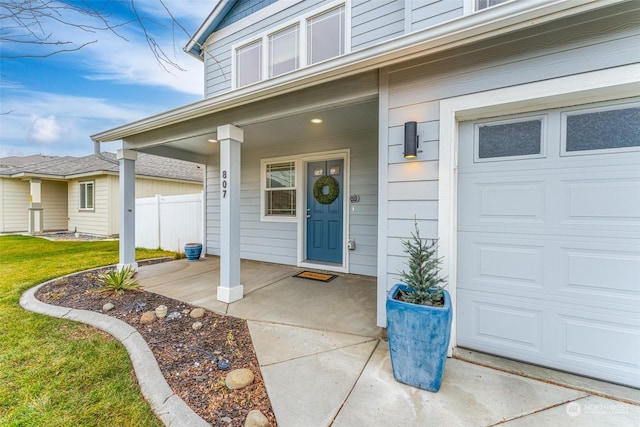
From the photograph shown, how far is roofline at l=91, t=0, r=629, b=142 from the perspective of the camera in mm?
1832

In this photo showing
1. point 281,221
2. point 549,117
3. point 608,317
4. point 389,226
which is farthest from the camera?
point 281,221

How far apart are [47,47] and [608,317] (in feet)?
13.4

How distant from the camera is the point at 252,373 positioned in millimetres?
2035

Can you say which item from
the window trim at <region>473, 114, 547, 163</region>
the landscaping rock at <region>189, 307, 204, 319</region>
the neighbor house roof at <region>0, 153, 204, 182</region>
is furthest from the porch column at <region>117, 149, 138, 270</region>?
the window trim at <region>473, 114, 547, 163</region>

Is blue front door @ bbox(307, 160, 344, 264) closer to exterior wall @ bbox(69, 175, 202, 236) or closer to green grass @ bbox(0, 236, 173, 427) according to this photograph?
green grass @ bbox(0, 236, 173, 427)

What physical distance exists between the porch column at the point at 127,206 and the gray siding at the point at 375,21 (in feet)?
14.6

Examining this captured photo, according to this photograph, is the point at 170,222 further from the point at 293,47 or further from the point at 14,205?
the point at 14,205

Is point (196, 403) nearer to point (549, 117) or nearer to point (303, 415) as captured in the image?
point (303, 415)

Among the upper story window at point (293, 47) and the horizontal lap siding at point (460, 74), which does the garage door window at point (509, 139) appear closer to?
the horizontal lap siding at point (460, 74)

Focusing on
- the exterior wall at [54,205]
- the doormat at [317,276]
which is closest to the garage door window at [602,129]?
the doormat at [317,276]

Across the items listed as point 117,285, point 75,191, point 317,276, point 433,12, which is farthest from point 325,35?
point 75,191

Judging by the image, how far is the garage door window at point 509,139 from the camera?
2158 millimetres

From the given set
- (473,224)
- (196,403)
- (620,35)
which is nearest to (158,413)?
(196,403)

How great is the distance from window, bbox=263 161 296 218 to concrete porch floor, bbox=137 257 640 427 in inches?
110
